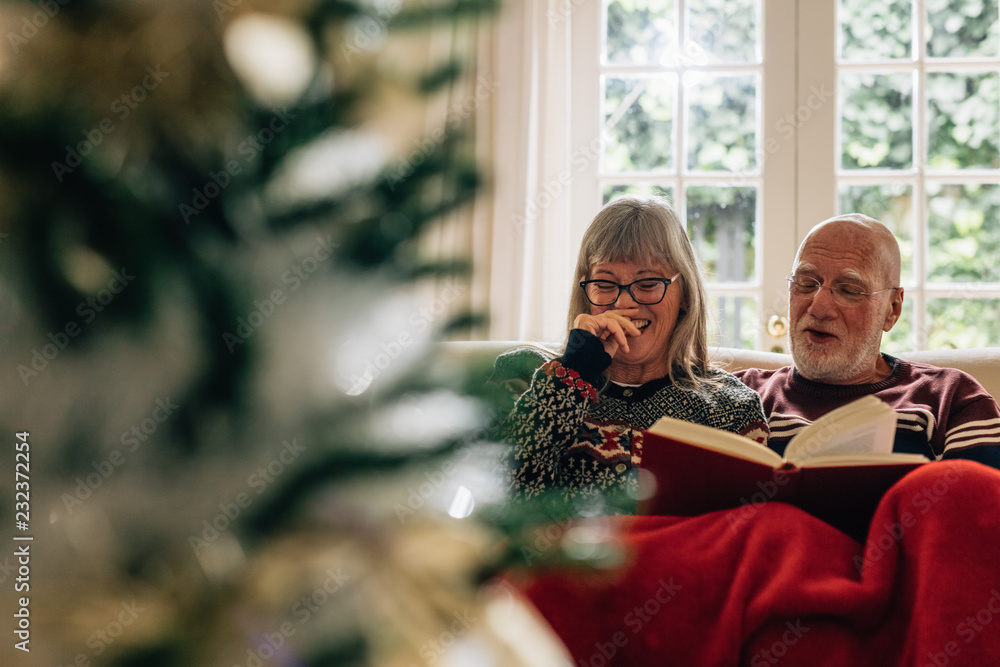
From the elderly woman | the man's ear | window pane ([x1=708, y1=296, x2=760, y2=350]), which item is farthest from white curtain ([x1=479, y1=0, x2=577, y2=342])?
the man's ear

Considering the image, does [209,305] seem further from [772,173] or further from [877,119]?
[877,119]

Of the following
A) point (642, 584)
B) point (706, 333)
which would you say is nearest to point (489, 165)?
point (642, 584)

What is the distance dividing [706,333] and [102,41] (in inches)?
65.7

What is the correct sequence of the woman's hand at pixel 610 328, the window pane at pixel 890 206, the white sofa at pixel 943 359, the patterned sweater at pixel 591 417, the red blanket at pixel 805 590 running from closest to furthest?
the red blanket at pixel 805 590, the patterned sweater at pixel 591 417, the woman's hand at pixel 610 328, the white sofa at pixel 943 359, the window pane at pixel 890 206

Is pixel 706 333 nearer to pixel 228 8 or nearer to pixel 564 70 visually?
pixel 564 70

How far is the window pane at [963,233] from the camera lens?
2.79 metres

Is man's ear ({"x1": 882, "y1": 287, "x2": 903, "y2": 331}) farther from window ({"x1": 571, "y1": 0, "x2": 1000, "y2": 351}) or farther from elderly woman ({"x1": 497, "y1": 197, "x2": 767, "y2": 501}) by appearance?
window ({"x1": 571, "y1": 0, "x2": 1000, "y2": 351})

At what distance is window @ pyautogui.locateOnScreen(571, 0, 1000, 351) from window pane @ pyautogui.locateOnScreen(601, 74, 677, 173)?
0.01m

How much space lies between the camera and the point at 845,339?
1.79 m

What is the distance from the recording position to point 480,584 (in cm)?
39

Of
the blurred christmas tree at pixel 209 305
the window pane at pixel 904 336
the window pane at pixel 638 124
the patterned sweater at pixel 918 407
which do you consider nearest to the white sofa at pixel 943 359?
the patterned sweater at pixel 918 407

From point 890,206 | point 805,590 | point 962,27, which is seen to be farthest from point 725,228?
point 805,590

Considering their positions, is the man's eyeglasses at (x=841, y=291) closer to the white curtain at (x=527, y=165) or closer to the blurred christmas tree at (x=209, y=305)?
the white curtain at (x=527, y=165)

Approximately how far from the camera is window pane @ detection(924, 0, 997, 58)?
2781 millimetres
